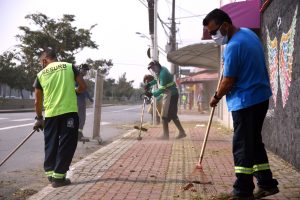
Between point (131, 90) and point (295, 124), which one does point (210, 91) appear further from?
point (131, 90)

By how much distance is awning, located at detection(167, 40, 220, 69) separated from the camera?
1744 cm

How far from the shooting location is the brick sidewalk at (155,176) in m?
5.19

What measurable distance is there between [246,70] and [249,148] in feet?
2.50

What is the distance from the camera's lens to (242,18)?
970 centimetres

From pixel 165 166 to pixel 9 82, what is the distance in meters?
49.8

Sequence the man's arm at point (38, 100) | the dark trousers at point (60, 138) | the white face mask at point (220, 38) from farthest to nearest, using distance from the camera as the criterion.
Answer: the man's arm at point (38, 100)
the dark trousers at point (60, 138)
the white face mask at point (220, 38)

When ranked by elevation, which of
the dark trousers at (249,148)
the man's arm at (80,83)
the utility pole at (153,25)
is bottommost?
the dark trousers at (249,148)

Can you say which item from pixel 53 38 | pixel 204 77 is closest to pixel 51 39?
pixel 53 38

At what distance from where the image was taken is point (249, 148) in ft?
15.1

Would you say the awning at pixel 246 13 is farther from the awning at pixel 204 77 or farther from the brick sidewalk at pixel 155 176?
the awning at pixel 204 77

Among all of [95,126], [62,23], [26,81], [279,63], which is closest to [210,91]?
[62,23]

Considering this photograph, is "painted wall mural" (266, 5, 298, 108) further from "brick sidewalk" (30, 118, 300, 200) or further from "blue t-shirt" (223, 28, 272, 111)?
"blue t-shirt" (223, 28, 272, 111)

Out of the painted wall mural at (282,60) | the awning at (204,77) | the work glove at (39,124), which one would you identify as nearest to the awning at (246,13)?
the painted wall mural at (282,60)

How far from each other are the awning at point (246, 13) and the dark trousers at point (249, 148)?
5195 millimetres
